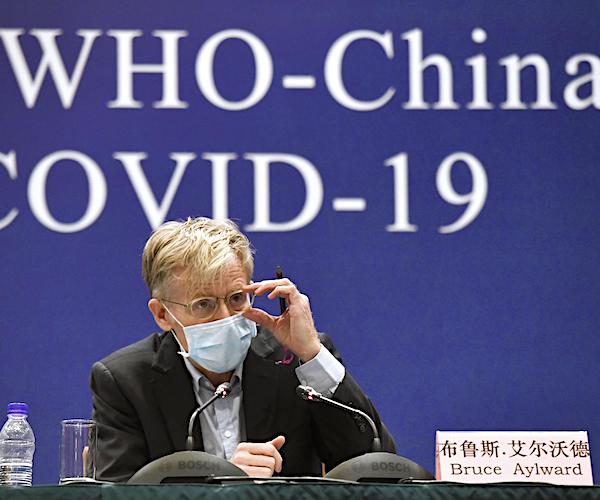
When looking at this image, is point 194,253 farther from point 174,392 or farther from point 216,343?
point 174,392

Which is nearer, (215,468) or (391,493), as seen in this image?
(391,493)

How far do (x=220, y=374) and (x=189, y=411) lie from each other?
0.13 metres

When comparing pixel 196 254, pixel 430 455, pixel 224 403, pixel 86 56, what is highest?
pixel 86 56

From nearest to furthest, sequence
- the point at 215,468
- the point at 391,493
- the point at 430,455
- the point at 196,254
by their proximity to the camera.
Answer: the point at 391,493
the point at 215,468
the point at 196,254
the point at 430,455

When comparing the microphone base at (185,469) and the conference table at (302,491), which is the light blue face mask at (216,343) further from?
the conference table at (302,491)

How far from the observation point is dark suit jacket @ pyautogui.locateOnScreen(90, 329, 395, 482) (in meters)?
2.69

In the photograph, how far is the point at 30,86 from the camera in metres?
3.63

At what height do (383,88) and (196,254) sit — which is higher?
(383,88)

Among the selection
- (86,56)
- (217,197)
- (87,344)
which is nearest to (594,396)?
(217,197)

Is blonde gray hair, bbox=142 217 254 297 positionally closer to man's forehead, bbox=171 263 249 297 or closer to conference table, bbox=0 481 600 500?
man's forehead, bbox=171 263 249 297

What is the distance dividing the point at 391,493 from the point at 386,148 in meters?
1.87

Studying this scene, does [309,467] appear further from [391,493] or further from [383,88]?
[383,88]

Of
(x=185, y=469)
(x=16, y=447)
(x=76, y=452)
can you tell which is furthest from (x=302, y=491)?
(x=16, y=447)

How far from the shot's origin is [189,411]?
8.98ft
